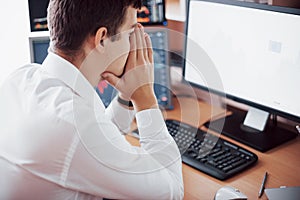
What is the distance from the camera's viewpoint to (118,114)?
54.7 inches

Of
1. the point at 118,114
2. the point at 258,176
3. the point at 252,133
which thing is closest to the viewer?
the point at 258,176

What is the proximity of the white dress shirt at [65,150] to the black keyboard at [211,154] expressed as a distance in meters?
0.22

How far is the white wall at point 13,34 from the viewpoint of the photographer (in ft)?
5.44

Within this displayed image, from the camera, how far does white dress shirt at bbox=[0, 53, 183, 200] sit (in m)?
0.93


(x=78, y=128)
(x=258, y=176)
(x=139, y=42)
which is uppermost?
(x=139, y=42)

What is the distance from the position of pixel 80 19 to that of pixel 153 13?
0.76 meters

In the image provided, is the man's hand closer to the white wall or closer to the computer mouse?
the computer mouse

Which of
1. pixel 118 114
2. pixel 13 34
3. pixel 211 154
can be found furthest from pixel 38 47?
pixel 211 154

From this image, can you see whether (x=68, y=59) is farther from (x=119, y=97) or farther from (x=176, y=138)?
(x=176, y=138)

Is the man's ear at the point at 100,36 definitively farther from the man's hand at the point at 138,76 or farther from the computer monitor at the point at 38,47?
the computer monitor at the point at 38,47

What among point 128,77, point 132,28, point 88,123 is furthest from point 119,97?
point 88,123

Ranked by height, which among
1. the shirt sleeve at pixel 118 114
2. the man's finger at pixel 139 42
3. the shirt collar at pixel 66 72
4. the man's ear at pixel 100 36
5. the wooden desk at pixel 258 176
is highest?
the man's ear at pixel 100 36

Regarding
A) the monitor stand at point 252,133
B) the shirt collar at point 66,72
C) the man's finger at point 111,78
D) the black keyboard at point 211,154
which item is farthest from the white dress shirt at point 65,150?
the monitor stand at point 252,133

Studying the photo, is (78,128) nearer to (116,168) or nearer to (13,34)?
(116,168)
